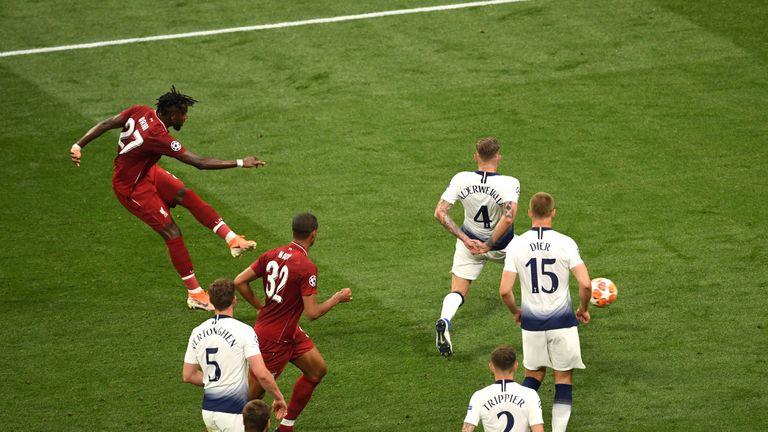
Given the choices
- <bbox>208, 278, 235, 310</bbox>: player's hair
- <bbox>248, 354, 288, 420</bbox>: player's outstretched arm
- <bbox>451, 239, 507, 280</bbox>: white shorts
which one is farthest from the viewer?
<bbox>451, 239, 507, 280</bbox>: white shorts

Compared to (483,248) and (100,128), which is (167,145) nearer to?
(100,128)

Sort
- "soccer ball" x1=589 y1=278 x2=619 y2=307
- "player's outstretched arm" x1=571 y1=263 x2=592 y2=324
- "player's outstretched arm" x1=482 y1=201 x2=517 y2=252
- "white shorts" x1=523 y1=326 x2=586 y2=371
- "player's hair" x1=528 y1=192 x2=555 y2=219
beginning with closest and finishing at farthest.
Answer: "player's outstretched arm" x1=571 y1=263 x2=592 y2=324
"player's hair" x1=528 y1=192 x2=555 y2=219
"white shorts" x1=523 y1=326 x2=586 y2=371
"player's outstretched arm" x1=482 y1=201 x2=517 y2=252
"soccer ball" x1=589 y1=278 x2=619 y2=307

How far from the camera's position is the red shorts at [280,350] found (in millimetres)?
9672

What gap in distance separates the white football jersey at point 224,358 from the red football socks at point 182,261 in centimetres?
381

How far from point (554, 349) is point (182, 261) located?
4650mm

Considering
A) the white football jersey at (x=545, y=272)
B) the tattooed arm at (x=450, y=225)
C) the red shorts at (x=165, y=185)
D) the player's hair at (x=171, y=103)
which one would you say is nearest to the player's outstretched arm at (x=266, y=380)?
the white football jersey at (x=545, y=272)

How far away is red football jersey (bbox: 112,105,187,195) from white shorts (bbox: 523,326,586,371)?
4.53 m

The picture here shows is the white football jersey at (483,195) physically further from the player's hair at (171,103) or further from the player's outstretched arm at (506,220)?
the player's hair at (171,103)

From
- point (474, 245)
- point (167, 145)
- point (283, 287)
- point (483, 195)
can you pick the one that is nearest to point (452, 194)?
point (483, 195)

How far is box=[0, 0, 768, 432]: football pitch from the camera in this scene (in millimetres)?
10992

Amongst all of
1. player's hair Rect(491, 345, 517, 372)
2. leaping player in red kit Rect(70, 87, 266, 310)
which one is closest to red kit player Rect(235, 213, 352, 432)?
player's hair Rect(491, 345, 517, 372)

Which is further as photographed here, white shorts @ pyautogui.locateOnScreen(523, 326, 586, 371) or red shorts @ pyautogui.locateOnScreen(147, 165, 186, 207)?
red shorts @ pyautogui.locateOnScreen(147, 165, 186, 207)

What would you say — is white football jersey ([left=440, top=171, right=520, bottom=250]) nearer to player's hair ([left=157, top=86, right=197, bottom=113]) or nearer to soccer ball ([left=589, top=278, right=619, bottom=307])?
soccer ball ([left=589, top=278, right=619, bottom=307])

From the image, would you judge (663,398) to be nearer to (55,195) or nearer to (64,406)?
(64,406)
